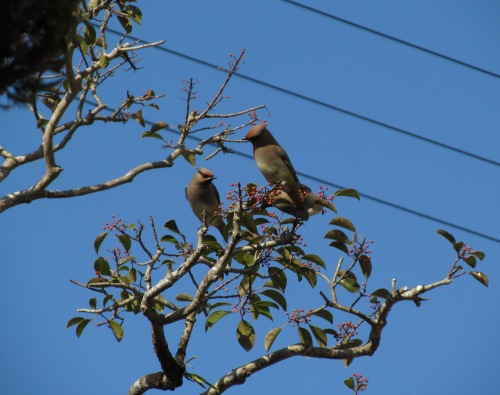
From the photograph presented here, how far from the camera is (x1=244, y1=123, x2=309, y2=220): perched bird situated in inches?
218

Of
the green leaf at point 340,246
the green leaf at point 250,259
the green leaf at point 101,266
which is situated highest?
the green leaf at point 340,246

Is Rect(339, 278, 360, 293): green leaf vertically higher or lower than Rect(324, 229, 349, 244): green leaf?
lower

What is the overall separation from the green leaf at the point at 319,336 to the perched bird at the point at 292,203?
0.63 meters

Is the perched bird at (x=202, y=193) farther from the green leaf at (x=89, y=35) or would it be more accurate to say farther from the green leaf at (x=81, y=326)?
the green leaf at (x=81, y=326)

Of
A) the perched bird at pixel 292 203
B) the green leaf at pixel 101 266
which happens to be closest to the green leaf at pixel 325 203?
the perched bird at pixel 292 203

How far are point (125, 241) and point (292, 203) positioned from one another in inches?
37.1

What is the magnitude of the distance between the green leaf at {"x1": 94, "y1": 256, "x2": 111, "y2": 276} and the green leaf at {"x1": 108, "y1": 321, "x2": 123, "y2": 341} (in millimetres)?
302

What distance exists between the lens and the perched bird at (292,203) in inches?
195

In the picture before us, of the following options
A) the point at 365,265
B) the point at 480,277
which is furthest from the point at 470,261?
the point at 365,265

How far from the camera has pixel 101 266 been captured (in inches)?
205

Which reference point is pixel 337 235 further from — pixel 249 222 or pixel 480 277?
pixel 480 277

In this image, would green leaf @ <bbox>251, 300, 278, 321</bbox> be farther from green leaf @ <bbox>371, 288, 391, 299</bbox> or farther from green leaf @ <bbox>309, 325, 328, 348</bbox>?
green leaf @ <bbox>371, 288, 391, 299</bbox>

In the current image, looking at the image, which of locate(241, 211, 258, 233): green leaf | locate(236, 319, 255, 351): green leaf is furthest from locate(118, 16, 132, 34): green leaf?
locate(236, 319, 255, 351): green leaf

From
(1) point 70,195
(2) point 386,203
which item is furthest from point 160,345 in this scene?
(2) point 386,203
